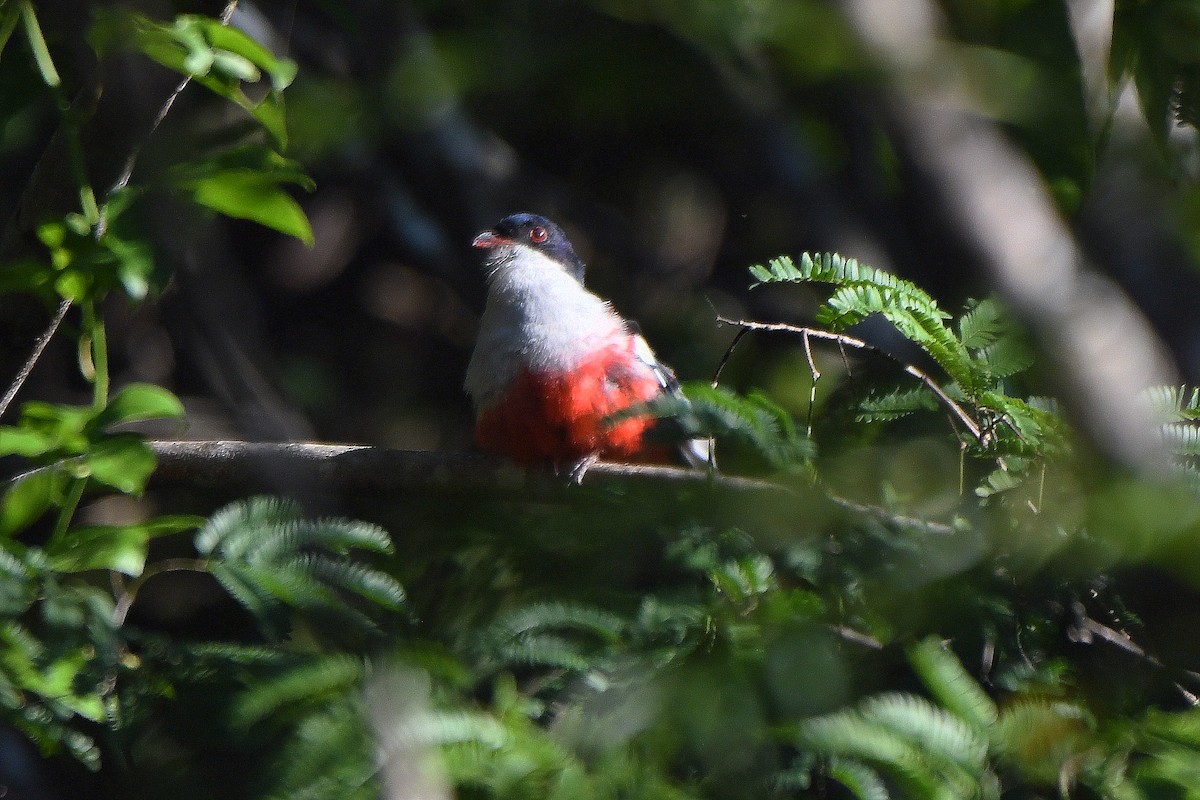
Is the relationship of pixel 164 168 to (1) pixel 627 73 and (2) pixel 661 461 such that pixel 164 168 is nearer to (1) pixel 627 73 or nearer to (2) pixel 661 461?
(1) pixel 627 73

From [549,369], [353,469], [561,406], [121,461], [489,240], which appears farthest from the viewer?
[489,240]

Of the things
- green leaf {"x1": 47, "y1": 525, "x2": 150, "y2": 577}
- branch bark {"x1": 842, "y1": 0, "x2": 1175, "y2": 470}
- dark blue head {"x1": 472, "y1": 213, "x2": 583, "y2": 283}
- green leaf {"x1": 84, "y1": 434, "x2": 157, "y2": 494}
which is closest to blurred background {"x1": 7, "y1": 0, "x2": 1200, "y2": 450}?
branch bark {"x1": 842, "y1": 0, "x2": 1175, "y2": 470}

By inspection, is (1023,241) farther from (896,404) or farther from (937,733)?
(937,733)

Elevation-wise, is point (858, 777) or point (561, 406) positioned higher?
point (561, 406)

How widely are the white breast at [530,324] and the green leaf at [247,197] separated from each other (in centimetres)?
231

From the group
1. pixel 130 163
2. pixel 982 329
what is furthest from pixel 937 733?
pixel 130 163

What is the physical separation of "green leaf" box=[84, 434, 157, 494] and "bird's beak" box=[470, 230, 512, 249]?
3336mm

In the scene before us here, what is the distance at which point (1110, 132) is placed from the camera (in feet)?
7.14

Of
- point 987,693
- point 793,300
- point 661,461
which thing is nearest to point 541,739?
point 987,693

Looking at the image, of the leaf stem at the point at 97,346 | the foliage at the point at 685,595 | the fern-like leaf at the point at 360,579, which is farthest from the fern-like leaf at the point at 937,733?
the leaf stem at the point at 97,346

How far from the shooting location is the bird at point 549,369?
4652 millimetres

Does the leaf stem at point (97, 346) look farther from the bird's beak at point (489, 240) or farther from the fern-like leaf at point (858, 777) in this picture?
the bird's beak at point (489, 240)

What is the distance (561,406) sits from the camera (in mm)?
4684

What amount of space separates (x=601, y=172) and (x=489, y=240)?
5.99 ft
